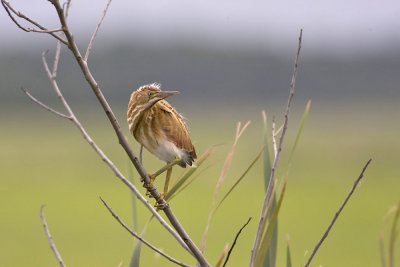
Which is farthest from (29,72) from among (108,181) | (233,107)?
(108,181)

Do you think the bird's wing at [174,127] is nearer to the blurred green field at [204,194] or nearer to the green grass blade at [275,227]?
the green grass blade at [275,227]

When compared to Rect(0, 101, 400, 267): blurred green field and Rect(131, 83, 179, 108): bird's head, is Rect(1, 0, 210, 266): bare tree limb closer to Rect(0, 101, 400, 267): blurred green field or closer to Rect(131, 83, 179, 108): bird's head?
Rect(131, 83, 179, 108): bird's head

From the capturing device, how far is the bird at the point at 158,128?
227 cm

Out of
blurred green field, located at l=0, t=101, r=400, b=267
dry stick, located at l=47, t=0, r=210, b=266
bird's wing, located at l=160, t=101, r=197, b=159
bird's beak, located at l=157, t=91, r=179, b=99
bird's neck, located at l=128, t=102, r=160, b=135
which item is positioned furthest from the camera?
blurred green field, located at l=0, t=101, r=400, b=267

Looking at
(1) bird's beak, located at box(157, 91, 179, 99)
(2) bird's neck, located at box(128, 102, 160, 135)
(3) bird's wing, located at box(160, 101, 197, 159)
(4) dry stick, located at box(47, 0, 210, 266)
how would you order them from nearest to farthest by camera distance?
(4) dry stick, located at box(47, 0, 210, 266) < (1) bird's beak, located at box(157, 91, 179, 99) < (2) bird's neck, located at box(128, 102, 160, 135) < (3) bird's wing, located at box(160, 101, 197, 159)

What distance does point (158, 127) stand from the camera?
239cm

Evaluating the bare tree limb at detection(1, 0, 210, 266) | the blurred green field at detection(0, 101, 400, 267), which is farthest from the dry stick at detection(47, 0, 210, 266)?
the blurred green field at detection(0, 101, 400, 267)

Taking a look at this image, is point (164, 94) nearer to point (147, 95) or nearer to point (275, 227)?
point (147, 95)

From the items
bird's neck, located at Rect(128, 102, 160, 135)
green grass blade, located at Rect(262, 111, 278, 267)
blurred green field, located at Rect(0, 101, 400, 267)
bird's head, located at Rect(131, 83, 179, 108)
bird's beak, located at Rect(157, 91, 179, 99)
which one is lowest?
blurred green field, located at Rect(0, 101, 400, 267)

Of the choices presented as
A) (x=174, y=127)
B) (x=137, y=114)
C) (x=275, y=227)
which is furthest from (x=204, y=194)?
(x=275, y=227)

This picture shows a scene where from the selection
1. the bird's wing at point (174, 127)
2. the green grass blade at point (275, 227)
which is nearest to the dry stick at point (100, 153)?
the green grass blade at point (275, 227)

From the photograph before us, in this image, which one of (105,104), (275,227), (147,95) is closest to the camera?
(105,104)

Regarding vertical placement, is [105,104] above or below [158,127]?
above

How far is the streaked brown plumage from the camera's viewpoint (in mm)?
2266
